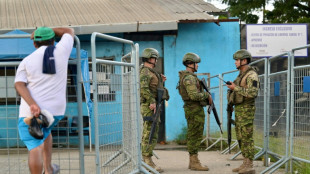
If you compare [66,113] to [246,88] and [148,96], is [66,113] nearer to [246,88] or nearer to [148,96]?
[148,96]

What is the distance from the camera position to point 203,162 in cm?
873

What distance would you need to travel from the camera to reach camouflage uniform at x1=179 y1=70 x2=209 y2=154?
303 inches

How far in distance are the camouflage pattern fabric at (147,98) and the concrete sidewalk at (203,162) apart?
0.58 metres

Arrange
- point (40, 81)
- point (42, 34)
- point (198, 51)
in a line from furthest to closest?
point (198, 51)
point (42, 34)
point (40, 81)

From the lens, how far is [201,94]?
768 cm

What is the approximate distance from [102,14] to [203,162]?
5.85 m

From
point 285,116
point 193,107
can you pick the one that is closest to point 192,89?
point 193,107

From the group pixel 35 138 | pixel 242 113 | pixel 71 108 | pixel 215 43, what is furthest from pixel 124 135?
pixel 215 43

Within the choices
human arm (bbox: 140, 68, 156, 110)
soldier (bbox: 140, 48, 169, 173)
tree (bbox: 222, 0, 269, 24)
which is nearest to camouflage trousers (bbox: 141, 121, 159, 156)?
soldier (bbox: 140, 48, 169, 173)

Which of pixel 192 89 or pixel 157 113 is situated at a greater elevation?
pixel 192 89

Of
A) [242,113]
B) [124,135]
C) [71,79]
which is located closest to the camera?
[71,79]

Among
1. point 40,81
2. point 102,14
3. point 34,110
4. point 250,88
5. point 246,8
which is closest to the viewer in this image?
point 34,110

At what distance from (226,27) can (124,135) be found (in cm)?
715

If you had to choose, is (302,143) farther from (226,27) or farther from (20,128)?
(226,27)
